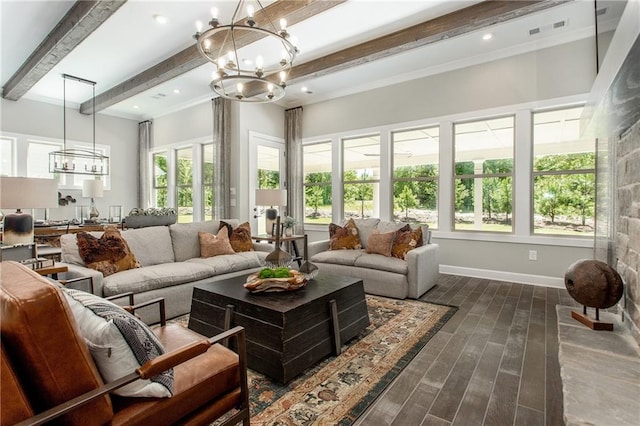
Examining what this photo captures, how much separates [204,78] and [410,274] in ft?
15.1

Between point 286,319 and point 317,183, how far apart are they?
480 centimetres

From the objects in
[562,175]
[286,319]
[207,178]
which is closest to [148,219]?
[207,178]

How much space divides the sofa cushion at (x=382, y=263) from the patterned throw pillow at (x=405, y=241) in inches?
3.9

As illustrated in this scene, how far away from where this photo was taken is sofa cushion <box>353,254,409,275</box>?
3.86 meters

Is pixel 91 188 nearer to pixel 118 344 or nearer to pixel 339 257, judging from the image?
pixel 339 257

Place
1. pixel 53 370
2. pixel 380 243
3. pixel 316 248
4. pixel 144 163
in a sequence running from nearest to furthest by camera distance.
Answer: pixel 53 370, pixel 380 243, pixel 316 248, pixel 144 163

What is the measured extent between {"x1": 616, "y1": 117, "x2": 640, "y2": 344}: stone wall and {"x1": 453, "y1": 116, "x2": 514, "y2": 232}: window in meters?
2.14

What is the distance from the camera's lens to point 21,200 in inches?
101

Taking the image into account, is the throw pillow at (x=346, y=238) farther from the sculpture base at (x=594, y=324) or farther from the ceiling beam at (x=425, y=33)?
the sculpture base at (x=594, y=324)

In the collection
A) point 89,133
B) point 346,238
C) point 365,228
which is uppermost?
point 89,133

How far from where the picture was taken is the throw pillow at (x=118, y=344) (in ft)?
3.75

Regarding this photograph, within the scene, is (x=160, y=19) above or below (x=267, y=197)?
above

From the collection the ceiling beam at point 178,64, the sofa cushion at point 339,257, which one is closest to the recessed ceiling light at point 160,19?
the ceiling beam at point 178,64

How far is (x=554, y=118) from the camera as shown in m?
4.36
